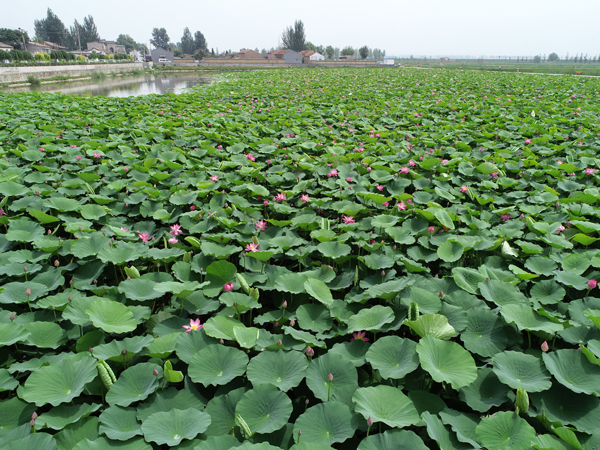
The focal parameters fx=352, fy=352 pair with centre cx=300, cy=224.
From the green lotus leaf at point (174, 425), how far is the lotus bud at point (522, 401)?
1070 millimetres

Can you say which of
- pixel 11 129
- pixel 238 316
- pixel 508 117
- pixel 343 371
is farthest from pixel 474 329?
pixel 11 129

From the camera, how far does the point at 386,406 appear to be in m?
1.24

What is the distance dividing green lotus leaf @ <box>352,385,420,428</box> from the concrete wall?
25.5 meters

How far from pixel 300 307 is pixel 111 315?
896mm

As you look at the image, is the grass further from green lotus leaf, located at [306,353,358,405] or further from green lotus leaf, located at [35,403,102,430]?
green lotus leaf, located at [306,353,358,405]

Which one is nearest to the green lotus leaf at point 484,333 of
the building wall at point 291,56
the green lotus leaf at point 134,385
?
the green lotus leaf at point 134,385

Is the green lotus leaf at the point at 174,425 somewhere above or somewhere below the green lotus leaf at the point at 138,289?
below

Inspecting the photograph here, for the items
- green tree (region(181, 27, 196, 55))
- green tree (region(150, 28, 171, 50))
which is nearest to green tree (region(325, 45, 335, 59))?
green tree (region(181, 27, 196, 55))

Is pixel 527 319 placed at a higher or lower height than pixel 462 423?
higher

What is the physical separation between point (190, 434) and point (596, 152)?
5.62 meters

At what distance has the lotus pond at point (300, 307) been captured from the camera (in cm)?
123

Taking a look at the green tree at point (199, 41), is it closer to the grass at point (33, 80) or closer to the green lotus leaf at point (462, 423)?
the grass at point (33, 80)

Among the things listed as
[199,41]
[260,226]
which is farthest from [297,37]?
[260,226]

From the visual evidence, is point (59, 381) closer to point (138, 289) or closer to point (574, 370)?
point (138, 289)
